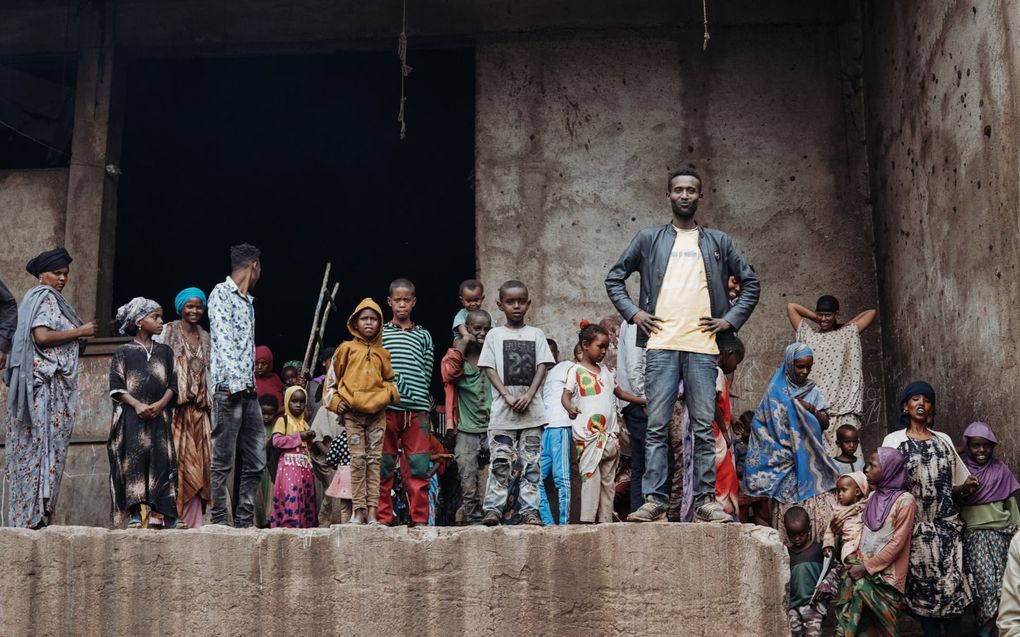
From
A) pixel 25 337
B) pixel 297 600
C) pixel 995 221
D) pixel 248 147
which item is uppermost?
pixel 248 147

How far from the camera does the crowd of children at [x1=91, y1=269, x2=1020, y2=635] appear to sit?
6855 millimetres

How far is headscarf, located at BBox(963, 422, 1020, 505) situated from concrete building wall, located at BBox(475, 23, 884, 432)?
9.33 ft

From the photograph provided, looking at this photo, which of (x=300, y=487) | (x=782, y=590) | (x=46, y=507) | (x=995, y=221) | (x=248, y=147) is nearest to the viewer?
(x=782, y=590)

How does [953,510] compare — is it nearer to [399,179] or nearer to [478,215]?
[478,215]

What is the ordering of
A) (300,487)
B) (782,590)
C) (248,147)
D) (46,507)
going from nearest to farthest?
(782,590)
(46,507)
(300,487)
(248,147)

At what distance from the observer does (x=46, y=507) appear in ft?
23.1

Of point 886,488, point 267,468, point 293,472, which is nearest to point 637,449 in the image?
point 886,488

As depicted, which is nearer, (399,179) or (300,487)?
(300,487)

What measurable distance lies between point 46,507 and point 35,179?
182 inches

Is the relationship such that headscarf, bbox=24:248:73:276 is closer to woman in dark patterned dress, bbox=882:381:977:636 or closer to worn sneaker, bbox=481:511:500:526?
worn sneaker, bbox=481:511:500:526

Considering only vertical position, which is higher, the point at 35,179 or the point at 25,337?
the point at 35,179

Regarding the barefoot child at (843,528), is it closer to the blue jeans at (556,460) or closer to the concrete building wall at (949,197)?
the concrete building wall at (949,197)

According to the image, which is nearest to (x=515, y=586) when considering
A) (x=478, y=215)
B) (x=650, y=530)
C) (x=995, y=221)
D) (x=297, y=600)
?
(x=650, y=530)

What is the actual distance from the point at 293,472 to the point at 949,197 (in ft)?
16.1
